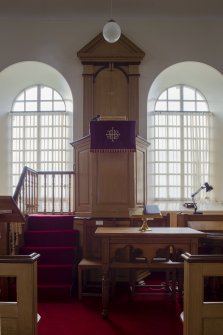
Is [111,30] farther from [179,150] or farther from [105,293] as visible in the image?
[105,293]

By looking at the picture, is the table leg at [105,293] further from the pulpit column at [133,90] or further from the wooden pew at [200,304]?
the pulpit column at [133,90]

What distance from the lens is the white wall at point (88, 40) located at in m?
8.19

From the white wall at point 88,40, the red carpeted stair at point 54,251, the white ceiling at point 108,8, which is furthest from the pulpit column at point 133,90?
the red carpeted stair at point 54,251

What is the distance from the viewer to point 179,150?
29.7ft

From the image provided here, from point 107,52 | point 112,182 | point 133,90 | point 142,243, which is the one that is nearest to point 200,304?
point 142,243

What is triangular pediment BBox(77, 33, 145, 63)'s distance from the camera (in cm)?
810

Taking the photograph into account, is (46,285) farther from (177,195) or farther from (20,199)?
(177,195)

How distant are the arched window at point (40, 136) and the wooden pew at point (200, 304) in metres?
5.95

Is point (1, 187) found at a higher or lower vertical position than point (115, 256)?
higher

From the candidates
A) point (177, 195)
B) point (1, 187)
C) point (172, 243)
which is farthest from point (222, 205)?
point (1, 187)

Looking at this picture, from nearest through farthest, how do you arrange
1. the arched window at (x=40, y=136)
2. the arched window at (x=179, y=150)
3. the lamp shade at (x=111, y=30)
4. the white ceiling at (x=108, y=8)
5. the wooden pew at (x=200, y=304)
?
1. the wooden pew at (x=200, y=304)
2. the lamp shade at (x=111, y=30)
3. the white ceiling at (x=108, y=8)
4. the arched window at (x=179, y=150)
5. the arched window at (x=40, y=136)

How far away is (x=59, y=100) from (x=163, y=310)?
5.56m

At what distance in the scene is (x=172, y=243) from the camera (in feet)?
15.7

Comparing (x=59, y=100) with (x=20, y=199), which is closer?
(x=20, y=199)
